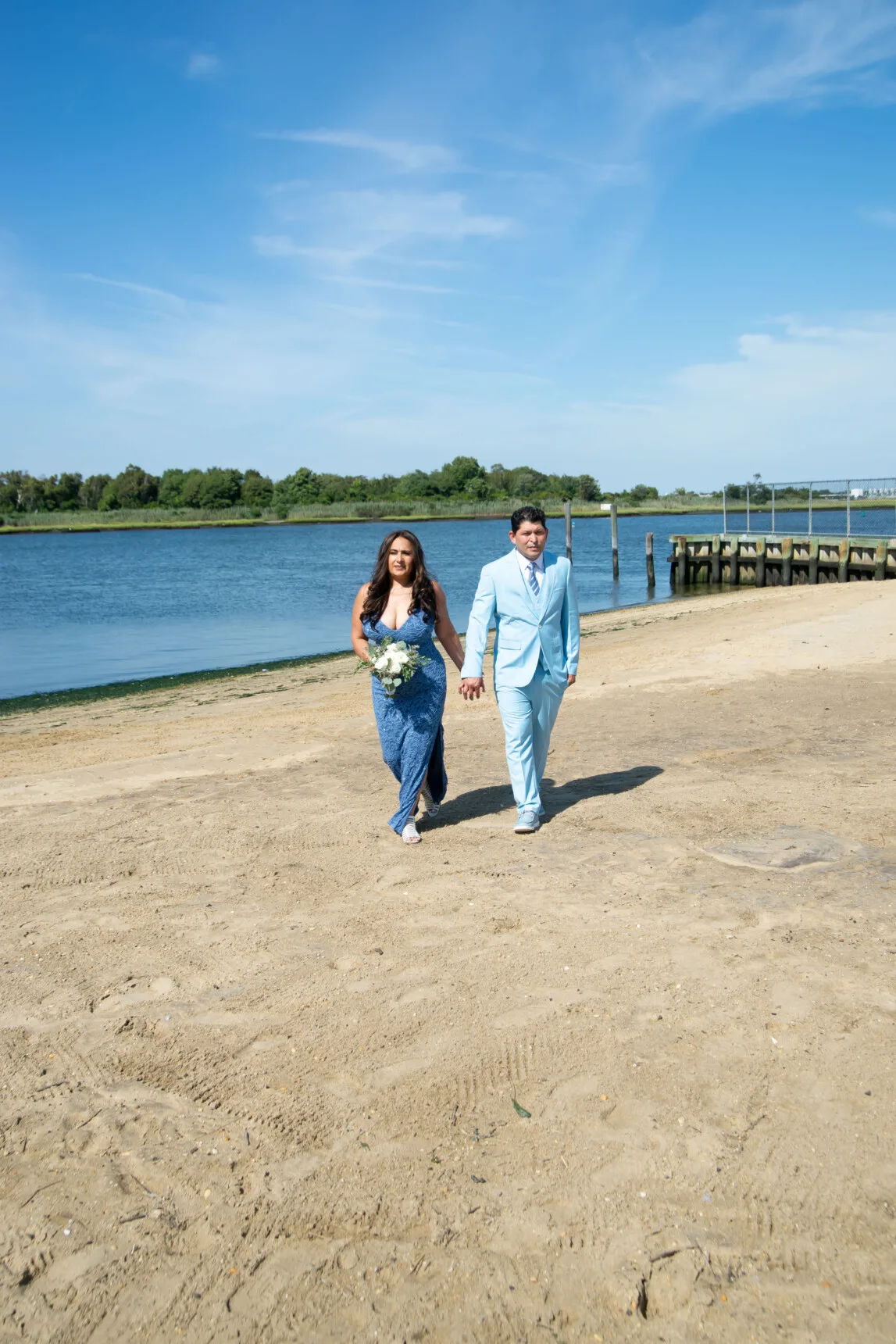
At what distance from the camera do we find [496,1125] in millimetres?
3467

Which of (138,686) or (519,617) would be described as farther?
(138,686)

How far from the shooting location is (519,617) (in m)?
6.38

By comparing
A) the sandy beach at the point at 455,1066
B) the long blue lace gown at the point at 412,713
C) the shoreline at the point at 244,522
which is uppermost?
the shoreline at the point at 244,522

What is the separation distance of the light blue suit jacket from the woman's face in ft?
1.46

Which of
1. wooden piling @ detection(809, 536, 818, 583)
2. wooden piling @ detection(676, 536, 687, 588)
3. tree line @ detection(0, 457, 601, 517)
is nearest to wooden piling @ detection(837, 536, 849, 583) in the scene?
wooden piling @ detection(809, 536, 818, 583)

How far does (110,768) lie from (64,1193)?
20.6 ft

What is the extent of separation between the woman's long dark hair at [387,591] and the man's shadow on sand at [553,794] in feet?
4.55

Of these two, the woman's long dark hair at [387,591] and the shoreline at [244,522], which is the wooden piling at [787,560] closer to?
the woman's long dark hair at [387,591]

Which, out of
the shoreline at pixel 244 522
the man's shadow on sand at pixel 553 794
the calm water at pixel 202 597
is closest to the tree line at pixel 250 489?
the shoreline at pixel 244 522

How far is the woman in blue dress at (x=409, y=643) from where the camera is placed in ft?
20.9

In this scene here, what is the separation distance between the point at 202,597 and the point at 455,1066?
38113 mm

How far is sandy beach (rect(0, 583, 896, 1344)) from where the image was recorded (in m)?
2.80

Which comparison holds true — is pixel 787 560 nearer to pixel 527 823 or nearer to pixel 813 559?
pixel 813 559

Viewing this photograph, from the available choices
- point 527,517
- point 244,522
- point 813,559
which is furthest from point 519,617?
point 244,522
